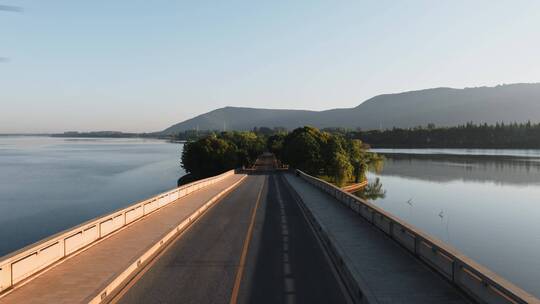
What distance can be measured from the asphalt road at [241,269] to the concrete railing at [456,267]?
3.34 meters

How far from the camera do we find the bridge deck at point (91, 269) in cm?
1173

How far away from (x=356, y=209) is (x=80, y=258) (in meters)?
17.0

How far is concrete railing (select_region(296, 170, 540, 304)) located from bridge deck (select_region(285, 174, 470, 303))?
0.27 meters

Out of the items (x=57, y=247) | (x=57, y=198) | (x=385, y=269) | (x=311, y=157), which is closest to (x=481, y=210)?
(x=311, y=157)

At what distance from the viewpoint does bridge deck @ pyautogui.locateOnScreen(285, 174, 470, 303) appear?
1177 cm

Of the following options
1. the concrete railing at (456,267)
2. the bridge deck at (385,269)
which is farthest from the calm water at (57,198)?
the concrete railing at (456,267)

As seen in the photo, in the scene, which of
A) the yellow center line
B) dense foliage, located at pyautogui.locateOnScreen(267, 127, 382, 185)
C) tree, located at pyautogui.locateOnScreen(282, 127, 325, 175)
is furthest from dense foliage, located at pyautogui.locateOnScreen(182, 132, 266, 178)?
the yellow center line

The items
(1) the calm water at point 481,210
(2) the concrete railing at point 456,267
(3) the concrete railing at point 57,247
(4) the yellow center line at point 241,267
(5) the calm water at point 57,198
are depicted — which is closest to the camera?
(2) the concrete railing at point 456,267

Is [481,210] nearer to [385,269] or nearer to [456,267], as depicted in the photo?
[385,269]

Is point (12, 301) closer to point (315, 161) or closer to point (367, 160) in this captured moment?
point (315, 161)

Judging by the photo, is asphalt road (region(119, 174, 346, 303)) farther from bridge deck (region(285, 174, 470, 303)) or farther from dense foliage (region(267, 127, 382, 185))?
dense foliage (region(267, 127, 382, 185))

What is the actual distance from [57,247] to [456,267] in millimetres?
13283

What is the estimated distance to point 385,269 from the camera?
14.3 m

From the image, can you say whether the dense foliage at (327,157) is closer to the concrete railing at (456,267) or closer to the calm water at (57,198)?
the calm water at (57,198)
